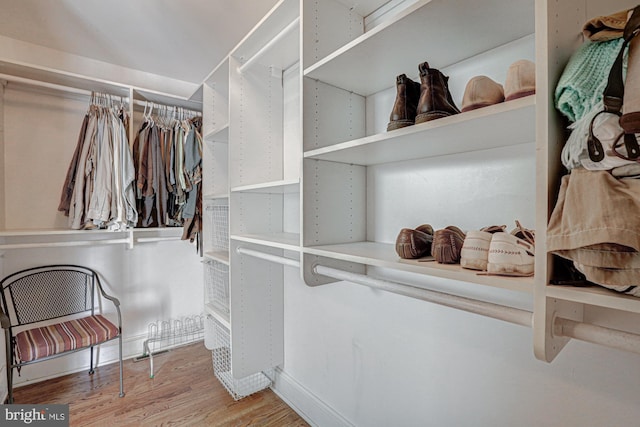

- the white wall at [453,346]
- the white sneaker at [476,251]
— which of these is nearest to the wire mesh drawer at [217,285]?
the white wall at [453,346]

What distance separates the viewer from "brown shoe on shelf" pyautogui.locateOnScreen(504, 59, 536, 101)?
691mm

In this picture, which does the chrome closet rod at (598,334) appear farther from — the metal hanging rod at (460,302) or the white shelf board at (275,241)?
the white shelf board at (275,241)

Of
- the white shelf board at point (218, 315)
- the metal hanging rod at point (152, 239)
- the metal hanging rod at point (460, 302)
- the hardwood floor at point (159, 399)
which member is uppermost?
the metal hanging rod at point (152, 239)

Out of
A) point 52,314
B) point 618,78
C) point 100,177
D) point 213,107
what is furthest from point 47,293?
point 618,78

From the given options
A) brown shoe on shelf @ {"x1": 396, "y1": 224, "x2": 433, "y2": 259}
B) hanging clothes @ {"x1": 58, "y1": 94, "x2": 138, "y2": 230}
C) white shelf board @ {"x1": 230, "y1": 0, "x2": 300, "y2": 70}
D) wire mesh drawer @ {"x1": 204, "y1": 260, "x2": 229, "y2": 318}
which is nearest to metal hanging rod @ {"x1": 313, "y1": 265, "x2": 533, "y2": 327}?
brown shoe on shelf @ {"x1": 396, "y1": 224, "x2": 433, "y2": 259}

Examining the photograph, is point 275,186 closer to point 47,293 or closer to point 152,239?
point 152,239

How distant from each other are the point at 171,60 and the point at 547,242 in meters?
2.78

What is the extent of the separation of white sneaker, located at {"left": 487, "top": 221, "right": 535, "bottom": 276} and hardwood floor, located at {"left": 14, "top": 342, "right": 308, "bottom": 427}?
1661mm

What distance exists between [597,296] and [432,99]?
1.97 feet

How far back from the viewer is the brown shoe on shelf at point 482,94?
76cm

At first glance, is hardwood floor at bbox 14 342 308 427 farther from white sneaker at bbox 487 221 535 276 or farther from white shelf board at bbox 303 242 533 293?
white sneaker at bbox 487 221 535 276

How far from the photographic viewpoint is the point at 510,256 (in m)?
0.70

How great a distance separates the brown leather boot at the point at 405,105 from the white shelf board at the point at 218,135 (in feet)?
4.19

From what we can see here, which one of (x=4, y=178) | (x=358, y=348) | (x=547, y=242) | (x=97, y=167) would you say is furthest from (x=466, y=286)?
(x=4, y=178)
